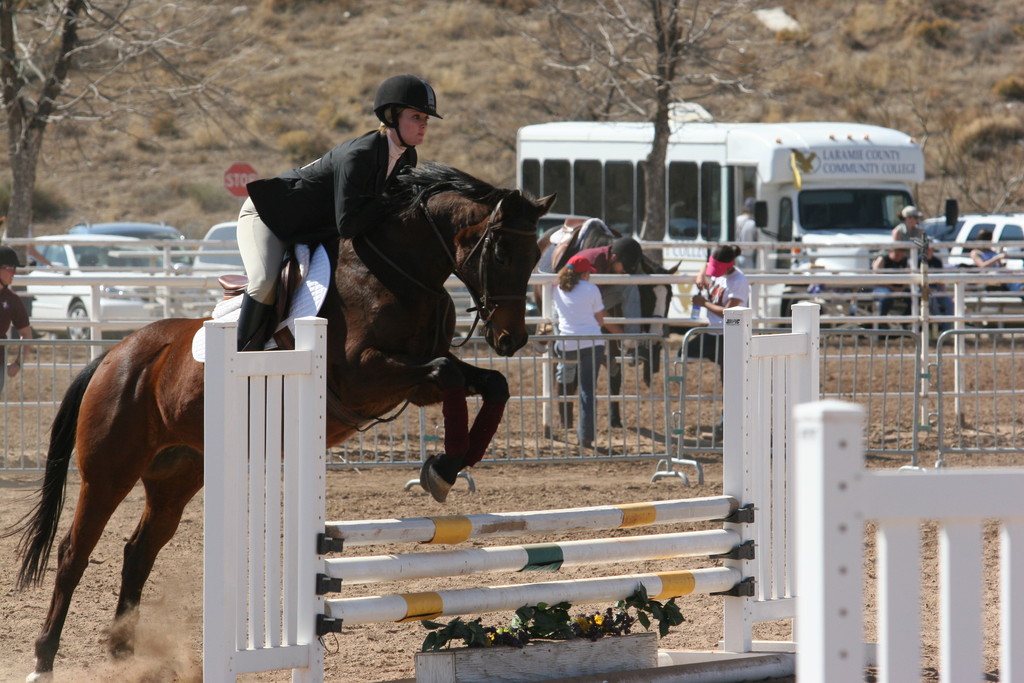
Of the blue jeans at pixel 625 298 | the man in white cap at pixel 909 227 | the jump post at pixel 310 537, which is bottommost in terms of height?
the jump post at pixel 310 537

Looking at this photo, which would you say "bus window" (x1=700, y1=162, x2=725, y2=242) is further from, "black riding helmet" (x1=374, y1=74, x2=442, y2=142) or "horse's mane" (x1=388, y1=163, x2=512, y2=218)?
"black riding helmet" (x1=374, y1=74, x2=442, y2=142)

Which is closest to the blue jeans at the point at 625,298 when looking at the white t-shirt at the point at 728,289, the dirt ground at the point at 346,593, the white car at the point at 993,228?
the white t-shirt at the point at 728,289

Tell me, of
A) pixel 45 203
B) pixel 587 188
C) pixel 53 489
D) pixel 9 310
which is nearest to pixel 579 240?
pixel 9 310

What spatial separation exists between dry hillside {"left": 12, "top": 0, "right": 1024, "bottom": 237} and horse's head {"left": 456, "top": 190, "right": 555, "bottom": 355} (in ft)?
82.6

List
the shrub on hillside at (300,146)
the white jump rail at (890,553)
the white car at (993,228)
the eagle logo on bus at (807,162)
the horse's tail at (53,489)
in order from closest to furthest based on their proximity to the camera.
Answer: the white jump rail at (890,553), the horse's tail at (53,489), the eagle logo on bus at (807,162), the white car at (993,228), the shrub on hillside at (300,146)

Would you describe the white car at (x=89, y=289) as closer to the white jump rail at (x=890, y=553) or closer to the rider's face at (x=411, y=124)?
the rider's face at (x=411, y=124)

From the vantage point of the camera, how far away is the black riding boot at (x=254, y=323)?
502cm

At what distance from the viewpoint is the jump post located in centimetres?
395

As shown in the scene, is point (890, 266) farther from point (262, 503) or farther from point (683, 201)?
point (262, 503)

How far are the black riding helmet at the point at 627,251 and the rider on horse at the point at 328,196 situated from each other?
23.6ft

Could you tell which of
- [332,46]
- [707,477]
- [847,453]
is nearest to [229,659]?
[847,453]

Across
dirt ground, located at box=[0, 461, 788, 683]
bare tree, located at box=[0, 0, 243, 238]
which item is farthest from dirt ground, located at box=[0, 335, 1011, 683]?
bare tree, located at box=[0, 0, 243, 238]

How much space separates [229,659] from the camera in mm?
3932

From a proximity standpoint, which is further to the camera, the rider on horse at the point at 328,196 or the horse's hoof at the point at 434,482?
the rider on horse at the point at 328,196
